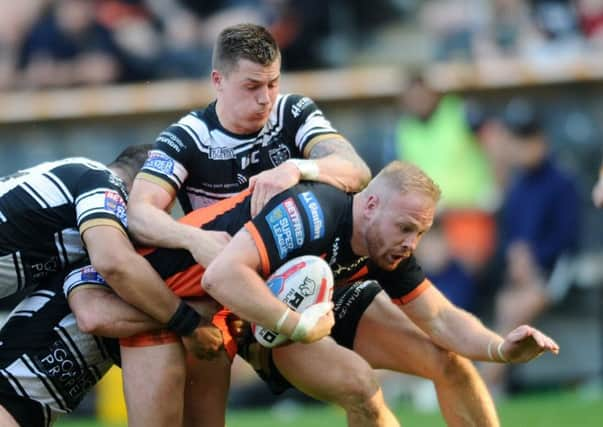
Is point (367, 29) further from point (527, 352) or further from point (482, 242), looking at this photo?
point (527, 352)

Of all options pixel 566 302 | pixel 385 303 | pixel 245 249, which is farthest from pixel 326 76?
pixel 245 249

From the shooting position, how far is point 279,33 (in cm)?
1379

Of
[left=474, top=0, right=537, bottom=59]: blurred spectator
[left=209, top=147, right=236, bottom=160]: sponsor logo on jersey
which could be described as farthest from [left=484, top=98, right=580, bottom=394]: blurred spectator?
[left=209, top=147, right=236, bottom=160]: sponsor logo on jersey

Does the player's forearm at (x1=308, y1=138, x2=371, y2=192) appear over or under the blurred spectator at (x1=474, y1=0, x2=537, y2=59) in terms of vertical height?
over

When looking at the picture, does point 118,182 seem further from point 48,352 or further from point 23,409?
point 23,409

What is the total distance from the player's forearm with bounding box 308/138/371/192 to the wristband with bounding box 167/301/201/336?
824 mm

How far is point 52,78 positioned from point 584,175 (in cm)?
526

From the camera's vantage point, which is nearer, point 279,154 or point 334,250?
point 334,250

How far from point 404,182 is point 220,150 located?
974 mm

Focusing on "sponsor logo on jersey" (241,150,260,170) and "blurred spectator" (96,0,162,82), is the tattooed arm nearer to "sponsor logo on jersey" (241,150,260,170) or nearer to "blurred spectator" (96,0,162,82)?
"sponsor logo on jersey" (241,150,260,170)

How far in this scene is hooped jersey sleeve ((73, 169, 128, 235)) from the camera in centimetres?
684

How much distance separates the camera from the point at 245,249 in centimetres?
653

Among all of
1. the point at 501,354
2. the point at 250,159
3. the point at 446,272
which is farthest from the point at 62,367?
the point at 446,272

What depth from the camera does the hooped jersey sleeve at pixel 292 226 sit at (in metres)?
6.54
